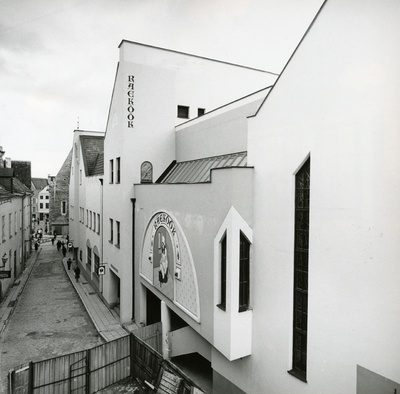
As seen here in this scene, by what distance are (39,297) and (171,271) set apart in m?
14.2

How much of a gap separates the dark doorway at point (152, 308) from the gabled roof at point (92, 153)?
43.4 feet

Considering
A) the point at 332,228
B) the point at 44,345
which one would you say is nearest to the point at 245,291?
the point at 332,228

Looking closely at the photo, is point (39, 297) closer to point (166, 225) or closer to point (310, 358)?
point (166, 225)

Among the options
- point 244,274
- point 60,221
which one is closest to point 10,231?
point 244,274

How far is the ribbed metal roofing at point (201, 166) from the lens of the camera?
12500mm

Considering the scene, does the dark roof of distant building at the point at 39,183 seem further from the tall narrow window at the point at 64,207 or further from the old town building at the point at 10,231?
the old town building at the point at 10,231

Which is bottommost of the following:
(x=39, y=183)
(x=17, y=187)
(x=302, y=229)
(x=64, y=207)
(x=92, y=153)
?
(x=64, y=207)

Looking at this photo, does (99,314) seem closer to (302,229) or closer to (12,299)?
(12,299)

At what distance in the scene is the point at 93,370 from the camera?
Answer: 1150 centimetres

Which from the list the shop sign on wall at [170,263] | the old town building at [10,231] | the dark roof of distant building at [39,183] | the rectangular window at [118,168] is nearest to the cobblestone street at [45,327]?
the old town building at [10,231]

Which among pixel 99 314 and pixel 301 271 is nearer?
pixel 301 271

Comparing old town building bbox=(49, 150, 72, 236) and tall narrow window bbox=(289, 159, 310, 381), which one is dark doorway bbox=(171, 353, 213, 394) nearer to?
tall narrow window bbox=(289, 159, 310, 381)

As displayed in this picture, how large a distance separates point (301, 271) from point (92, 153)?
25.2 metres

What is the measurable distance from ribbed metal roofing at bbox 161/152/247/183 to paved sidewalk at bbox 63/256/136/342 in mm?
8191
